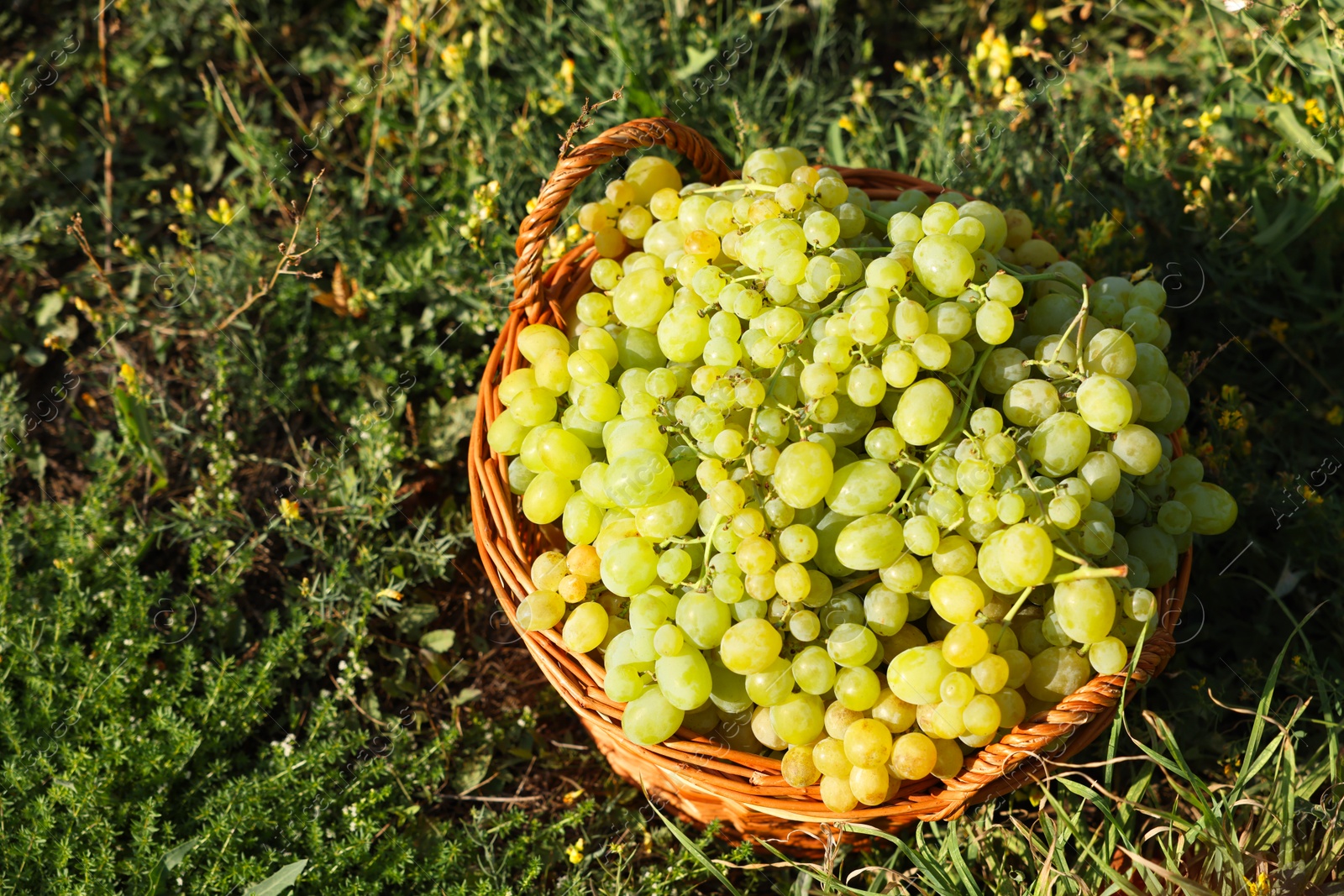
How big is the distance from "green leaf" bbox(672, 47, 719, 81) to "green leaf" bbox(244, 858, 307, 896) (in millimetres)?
2078

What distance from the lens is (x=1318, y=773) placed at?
163 cm

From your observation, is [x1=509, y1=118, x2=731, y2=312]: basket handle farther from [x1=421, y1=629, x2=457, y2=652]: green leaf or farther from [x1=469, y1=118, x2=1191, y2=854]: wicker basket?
[x1=421, y1=629, x2=457, y2=652]: green leaf

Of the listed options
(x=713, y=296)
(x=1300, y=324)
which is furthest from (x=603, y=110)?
(x=1300, y=324)

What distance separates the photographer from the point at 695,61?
249cm

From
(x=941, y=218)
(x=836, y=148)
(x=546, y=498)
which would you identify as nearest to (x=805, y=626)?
(x=546, y=498)

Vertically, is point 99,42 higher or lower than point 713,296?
higher

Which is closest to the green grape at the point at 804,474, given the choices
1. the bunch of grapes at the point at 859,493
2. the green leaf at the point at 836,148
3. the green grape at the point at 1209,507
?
the bunch of grapes at the point at 859,493

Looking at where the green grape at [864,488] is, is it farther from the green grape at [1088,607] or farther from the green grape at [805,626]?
the green grape at [1088,607]

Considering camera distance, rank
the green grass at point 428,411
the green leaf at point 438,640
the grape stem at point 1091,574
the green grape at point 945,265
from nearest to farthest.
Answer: the grape stem at point 1091,574 → the green grape at point 945,265 → the green grass at point 428,411 → the green leaf at point 438,640

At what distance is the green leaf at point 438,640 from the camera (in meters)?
2.10

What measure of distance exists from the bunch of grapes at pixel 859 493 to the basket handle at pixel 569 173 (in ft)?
0.61

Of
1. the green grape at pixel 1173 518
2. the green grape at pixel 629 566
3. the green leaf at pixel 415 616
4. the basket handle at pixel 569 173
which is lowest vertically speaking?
the green leaf at pixel 415 616

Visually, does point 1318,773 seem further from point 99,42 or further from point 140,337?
point 99,42

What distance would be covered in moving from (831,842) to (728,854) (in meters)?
0.38
